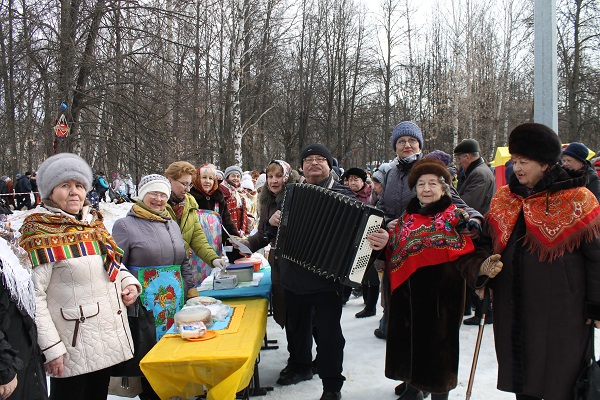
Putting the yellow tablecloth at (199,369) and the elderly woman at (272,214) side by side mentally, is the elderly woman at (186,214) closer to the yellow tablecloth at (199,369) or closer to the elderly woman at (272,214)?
the elderly woman at (272,214)

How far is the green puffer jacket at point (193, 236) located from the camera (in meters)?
4.00

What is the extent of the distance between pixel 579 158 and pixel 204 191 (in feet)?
12.7

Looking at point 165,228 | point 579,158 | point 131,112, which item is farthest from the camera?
point 131,112

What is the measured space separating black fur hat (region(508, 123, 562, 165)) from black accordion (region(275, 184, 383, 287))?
897 millimetres

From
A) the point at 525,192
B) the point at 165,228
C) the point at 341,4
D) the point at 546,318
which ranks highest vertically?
the point at 341,4

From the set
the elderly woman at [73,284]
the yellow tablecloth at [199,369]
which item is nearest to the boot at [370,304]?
the yellow tablecloth at [199,369]

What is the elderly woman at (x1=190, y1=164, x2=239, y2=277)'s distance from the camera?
4.53 m

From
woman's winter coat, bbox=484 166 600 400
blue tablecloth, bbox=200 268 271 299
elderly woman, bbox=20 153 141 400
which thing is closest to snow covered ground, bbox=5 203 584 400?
elderly woman, bbox=20 153 141 400

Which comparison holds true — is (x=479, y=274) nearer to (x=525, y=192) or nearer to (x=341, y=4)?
(x=525, y=192)

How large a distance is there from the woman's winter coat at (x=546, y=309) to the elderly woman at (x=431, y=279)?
0.31 metres

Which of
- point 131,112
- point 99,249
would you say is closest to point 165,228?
point 99,249

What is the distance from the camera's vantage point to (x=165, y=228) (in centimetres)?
339

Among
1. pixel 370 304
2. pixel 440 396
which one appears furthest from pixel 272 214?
pixel 370 304

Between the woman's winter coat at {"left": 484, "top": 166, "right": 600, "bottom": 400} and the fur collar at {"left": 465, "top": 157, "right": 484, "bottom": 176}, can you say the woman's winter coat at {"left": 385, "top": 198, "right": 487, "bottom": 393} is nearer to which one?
the woman's winter coat at {"left": 484, "top": 166, "right": 600, "bottom": 400}
